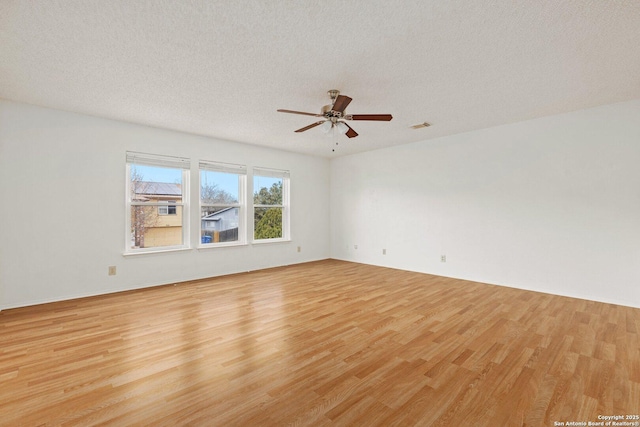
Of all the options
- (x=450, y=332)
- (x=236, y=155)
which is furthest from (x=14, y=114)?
(x=450, y=332)

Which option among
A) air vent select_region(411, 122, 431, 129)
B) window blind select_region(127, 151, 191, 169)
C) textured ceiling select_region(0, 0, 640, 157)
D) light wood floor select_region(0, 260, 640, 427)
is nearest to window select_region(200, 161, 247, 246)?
window blind select_region(127, 151, 191, 169)

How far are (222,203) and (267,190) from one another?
1.06 m

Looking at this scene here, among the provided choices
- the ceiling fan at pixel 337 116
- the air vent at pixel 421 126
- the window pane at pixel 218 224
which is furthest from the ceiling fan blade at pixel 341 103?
the window pane at pixel 218 224

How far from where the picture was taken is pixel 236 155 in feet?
18.3

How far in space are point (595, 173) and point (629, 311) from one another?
1761mm

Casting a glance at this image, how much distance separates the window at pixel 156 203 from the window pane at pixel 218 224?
317 mm

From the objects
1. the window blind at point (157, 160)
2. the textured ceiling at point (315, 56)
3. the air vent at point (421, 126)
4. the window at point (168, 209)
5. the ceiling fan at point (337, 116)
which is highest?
the air vent at point (421, 126)

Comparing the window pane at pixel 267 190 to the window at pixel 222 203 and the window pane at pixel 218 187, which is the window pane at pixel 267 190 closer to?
the window at pixel 222 203

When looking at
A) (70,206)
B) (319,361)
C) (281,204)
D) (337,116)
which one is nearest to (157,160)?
(70,206)

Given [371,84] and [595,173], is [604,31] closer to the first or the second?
[371,84]

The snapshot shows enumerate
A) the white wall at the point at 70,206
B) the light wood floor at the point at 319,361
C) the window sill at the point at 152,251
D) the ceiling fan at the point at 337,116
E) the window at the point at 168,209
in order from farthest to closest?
the window at the point at 168,209
the window sill at the point at 152,251
the white wall at the point at 70,206
the ceiling fan at the point at 337,116
the light wood floor at the point at 319,361

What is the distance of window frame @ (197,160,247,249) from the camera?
16.9 feet

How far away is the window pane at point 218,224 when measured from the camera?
17.3 ft

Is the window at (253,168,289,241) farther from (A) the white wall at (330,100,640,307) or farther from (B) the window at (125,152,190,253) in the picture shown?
(A) the white wall at (330,100,640,307)
